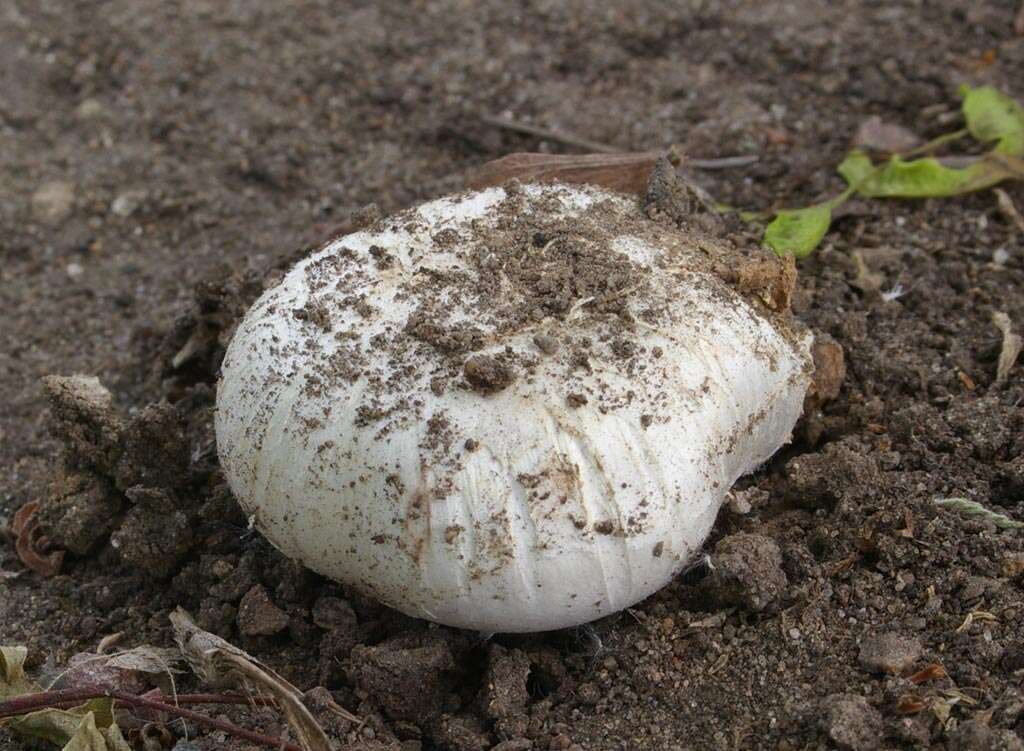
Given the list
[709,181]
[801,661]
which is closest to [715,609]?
[801,661]

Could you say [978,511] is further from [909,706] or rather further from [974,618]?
[909,706]

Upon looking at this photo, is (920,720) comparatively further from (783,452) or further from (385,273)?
(385,273)

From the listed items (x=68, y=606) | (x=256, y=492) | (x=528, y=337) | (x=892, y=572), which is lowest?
(x=68, y=606)

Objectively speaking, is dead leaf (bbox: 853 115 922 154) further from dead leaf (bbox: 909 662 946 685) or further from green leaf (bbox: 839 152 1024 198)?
dead leaf (bbox: 909 662 946 685)

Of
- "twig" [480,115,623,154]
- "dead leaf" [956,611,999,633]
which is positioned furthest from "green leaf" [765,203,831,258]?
"dead leaf" [956,611,999,633]

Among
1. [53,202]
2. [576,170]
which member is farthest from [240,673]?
[53,202]

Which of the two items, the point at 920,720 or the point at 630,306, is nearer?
the point at 920,720
